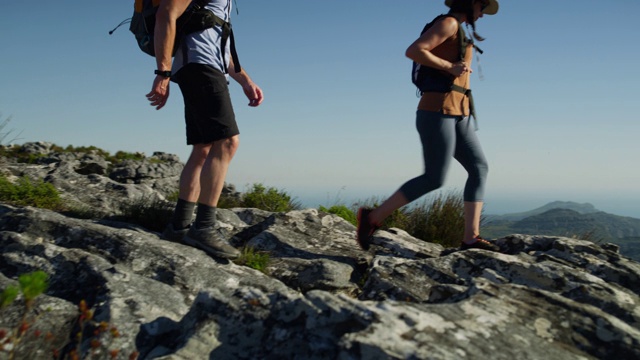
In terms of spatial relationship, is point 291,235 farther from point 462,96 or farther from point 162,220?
point 462,96

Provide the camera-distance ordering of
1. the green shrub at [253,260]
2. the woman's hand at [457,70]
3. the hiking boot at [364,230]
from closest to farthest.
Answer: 1. the green shrub at [253,260]
2. the woman's hand at [457,70]
3. the hiking boot at [364,230]

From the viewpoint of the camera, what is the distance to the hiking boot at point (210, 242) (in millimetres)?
3781

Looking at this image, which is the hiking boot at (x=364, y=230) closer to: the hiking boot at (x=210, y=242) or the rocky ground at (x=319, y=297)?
the rocky ground at (x=319, y=297)

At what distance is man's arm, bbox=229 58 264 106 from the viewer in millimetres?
4602

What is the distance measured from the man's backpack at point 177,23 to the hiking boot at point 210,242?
57.3 inches

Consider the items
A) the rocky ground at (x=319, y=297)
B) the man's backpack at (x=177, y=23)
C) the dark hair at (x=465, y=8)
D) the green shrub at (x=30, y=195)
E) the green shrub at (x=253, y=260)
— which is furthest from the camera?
the green shrub at (x=30, y=195)

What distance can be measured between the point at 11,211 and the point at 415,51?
4003 mm

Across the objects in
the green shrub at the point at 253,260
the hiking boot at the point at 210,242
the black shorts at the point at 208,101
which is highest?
the black shorts at the point at 208,101

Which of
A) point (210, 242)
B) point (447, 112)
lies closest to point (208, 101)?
point (210, 242)

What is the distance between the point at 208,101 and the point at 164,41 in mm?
574

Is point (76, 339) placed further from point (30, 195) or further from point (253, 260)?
point (30, 195)

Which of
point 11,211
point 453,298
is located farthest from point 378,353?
point 11,211

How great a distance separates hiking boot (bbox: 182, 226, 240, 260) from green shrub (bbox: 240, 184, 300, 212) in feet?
13.5

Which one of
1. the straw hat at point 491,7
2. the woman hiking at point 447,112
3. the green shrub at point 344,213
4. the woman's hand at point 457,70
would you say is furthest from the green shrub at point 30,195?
the straw hat at point 491,7
